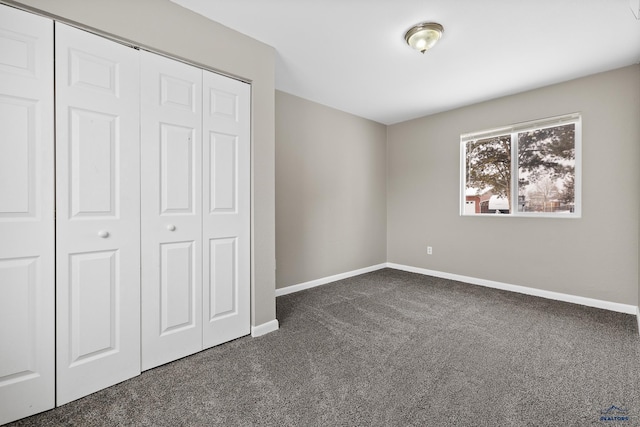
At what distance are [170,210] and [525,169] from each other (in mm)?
4046

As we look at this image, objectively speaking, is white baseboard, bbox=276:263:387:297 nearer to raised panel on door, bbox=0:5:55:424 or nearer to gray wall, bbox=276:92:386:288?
gray wall, bbox=276:92:386:288

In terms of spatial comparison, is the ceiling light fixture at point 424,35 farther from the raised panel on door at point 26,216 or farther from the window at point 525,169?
the raised panel on door at point 26,216

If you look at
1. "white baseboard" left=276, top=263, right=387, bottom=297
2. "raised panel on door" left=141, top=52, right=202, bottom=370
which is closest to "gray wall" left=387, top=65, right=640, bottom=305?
"white baseboard" left=276, top=263, right=387, bottom=297

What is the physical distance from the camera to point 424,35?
2.21m

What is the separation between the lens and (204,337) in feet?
6.89

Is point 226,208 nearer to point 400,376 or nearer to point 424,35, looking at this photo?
point 400,376

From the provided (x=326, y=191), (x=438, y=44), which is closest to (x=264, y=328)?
(x=326, y=191)

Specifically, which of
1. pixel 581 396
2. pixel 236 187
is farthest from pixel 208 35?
pixel 581 396

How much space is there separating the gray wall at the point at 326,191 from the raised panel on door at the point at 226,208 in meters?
1.12

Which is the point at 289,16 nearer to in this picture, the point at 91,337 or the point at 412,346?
the point at 91,337

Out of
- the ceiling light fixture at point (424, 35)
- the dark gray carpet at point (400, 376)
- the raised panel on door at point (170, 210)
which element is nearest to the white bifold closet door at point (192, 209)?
the raised panel on door at point (170, 210)

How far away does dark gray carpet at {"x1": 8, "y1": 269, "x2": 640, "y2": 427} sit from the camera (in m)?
1.46

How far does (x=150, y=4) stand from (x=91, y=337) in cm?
213

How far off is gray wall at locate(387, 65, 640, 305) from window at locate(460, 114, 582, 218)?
108 millimetres
